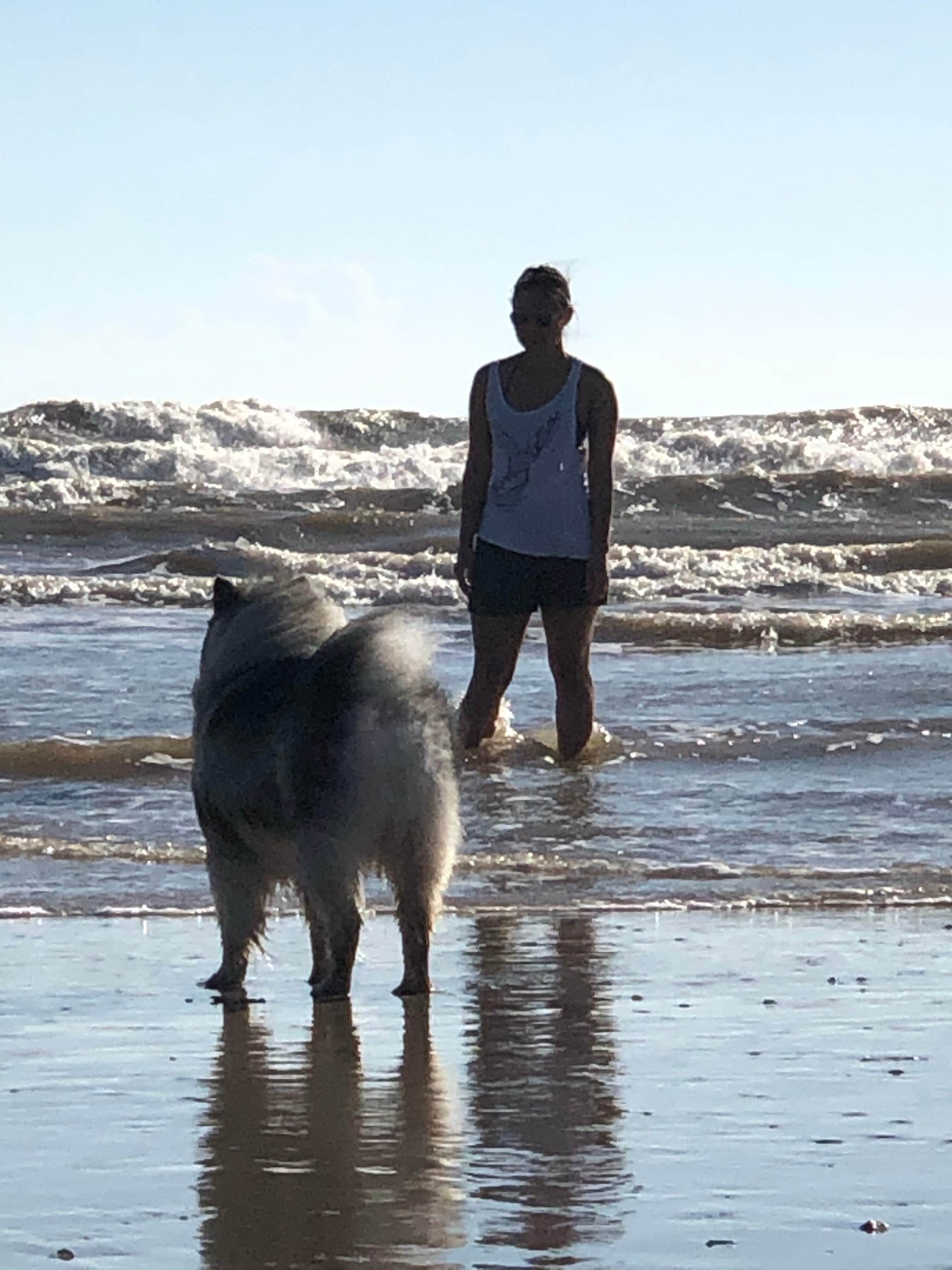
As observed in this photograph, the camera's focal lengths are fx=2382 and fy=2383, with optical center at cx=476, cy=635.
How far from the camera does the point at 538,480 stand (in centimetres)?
764

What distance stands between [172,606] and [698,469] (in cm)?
2360

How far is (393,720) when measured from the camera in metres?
4.58

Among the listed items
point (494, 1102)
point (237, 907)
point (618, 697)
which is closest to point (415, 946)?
point (237, 907)

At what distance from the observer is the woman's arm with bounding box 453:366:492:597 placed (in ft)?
25.3

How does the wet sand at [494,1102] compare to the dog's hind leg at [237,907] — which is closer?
the wet sand at [494,1102]

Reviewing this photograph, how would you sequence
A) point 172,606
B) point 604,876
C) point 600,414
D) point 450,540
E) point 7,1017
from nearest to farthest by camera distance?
point 7,1017, point 604,876, point 600,414, point 172,606, point 450,540

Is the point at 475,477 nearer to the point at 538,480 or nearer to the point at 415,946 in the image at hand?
the point at 538,480

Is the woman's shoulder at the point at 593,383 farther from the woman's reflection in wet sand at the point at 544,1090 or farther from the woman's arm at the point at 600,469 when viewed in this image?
the woman's reflection in wet sand at the point at 544,1090

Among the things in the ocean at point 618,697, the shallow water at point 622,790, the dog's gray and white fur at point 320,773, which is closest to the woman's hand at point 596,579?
the ocean at point 618,697

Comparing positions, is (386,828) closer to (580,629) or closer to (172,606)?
(580,629)

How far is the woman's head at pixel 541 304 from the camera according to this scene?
728cm

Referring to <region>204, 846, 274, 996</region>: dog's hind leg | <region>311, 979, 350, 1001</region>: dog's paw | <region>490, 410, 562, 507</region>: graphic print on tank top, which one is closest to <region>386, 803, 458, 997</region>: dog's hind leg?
<region>311, 979, 350, 1001</region>: dog's paw

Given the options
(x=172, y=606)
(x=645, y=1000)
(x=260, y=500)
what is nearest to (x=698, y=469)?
(x=260, y=500)

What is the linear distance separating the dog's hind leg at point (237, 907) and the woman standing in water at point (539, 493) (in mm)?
2823
